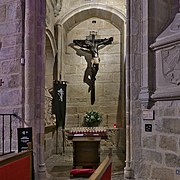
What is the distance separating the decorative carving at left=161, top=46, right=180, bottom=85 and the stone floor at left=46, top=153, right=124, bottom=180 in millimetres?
1968

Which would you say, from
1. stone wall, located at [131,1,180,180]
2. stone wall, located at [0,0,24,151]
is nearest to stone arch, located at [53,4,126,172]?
stone wall, located at [0,0,24,151]

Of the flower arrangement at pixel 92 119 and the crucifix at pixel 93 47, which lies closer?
the flower arrangement at pixel 92 119

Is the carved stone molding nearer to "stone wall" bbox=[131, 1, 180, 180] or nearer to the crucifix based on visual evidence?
"stone wall" bbox=[131, 1, 180, 180]

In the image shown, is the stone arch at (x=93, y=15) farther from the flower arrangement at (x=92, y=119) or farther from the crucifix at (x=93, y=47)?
the flower arrangement at (x=92, y=119)

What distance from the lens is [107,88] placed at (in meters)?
8.84

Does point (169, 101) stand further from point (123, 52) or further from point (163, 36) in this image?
point (123, 52)

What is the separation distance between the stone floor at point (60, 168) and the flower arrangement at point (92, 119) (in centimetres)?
108

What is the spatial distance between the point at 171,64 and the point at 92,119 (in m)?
4.68

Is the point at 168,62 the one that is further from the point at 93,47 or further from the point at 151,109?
the point at 93,47

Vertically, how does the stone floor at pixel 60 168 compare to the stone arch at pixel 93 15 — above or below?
below

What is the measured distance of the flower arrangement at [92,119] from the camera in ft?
27.6

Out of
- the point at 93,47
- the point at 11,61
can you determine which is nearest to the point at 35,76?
the point at 11,61

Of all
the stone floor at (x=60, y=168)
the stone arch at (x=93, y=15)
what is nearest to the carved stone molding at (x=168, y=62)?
the stone floor at (x=60, y=168)

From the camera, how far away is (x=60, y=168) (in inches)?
237
